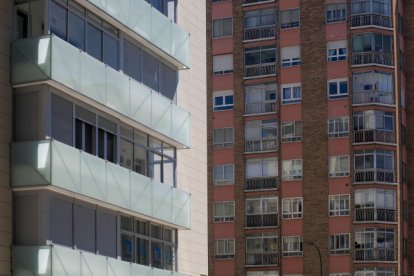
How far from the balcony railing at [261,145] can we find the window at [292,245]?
615cm

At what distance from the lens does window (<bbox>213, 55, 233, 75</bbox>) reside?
218 feet

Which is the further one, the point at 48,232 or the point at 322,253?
the point at 322,253

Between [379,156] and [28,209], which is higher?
[379,156]

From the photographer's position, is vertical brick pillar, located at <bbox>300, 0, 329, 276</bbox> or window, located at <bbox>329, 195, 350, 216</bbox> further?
vertical brick pillar, located at <bbox>300, 0, 329, 276</bbox>

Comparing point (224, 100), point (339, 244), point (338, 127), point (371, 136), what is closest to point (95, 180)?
point (339, 244)

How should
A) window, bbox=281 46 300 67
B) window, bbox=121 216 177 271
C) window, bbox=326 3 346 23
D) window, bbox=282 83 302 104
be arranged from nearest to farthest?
window, bbox=121 216 177 271
window, bbox=326 3 346 23
window, bbox=282 83 302 104
window, bbox=281 46 300 67

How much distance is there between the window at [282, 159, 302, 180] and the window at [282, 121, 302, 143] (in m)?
1.49

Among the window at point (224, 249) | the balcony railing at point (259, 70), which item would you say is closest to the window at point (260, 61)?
the balcony railing at point (259, 70)

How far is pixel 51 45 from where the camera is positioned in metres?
22.5

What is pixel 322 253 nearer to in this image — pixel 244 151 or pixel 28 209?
pixel 244 151

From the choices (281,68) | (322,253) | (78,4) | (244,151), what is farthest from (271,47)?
(78,4)

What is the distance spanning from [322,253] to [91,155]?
39.1 m

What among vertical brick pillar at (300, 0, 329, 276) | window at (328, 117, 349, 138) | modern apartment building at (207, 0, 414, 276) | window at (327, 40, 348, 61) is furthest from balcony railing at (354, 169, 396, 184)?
window at (327, 40, 348, 61)

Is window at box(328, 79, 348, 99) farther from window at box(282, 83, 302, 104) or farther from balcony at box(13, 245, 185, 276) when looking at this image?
balcony at box(13, 245, 185, 276)
